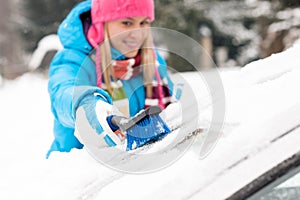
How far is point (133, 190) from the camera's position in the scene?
1.24 meters

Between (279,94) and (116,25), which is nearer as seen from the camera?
(279,94)

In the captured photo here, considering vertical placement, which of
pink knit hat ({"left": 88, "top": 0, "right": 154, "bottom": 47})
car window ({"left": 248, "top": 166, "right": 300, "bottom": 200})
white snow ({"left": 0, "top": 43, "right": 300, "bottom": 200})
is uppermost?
pink knit hat ({"left": 88, "top": 0, "right": 154, "bottom": 47})

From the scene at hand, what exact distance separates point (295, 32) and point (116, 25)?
386 inches

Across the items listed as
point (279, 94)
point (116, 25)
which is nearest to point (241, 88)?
point (279, 94)

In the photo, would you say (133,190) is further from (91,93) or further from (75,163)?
(91,93)

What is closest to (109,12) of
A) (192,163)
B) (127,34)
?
(127,34)

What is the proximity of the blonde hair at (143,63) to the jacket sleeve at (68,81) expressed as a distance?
0.19 ft

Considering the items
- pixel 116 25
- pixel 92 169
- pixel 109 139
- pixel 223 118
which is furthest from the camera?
pixel 116 25

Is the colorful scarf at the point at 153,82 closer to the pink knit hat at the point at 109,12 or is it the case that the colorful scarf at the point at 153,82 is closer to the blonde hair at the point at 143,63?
the blonde hair at the point at 143,63

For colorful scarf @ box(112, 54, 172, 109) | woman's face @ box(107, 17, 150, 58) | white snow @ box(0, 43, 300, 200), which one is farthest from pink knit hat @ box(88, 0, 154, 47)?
white snow @ box(0, 43, 300, 200)

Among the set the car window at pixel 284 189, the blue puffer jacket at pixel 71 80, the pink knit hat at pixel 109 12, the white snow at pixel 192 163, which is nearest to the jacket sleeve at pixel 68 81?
the blue puffer jacket at pixel 71 80

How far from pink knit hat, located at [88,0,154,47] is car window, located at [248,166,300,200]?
1.53 metres

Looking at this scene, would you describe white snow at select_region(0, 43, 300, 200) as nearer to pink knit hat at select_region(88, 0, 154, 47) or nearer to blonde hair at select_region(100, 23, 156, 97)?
blonde hair at select_region(100, 23, 156, 97)

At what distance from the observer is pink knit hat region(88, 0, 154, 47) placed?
8.60ft
